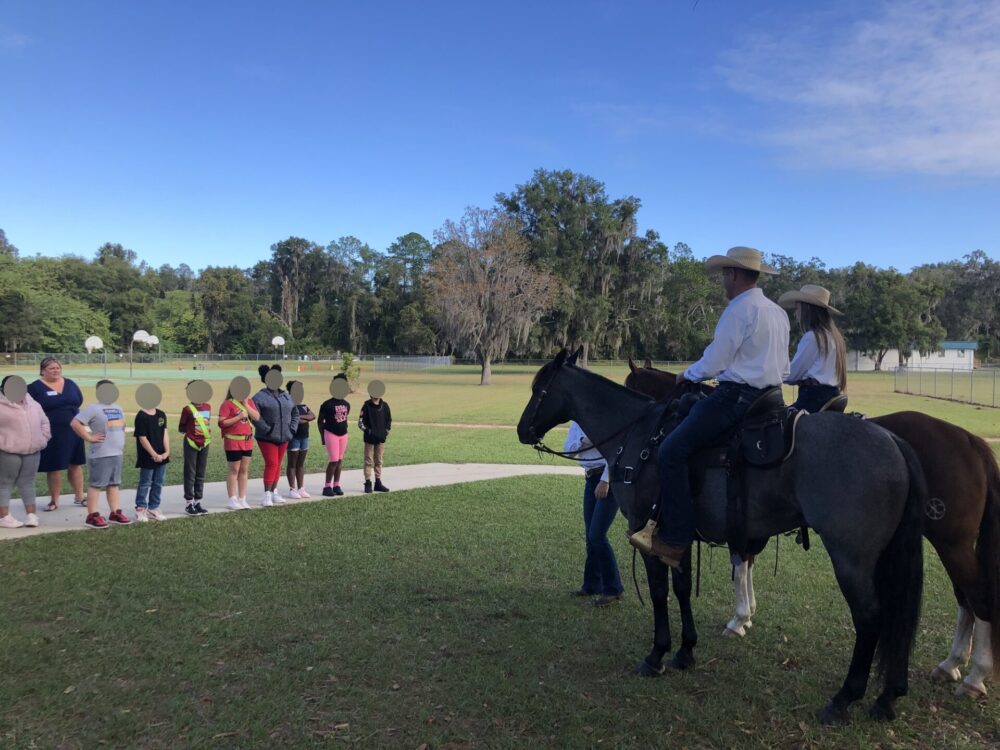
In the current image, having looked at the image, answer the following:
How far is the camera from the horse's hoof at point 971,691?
13.6ft

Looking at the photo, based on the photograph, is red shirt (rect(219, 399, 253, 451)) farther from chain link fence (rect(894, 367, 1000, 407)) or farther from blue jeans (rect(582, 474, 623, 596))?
chain link fence (rect(894, 367, 1000, 407))

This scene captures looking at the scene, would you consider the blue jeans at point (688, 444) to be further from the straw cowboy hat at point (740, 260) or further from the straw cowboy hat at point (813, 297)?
the straw cowboy hat at point (813, 297)

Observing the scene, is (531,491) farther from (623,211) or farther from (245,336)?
(245,336)

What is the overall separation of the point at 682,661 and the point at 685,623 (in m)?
0.26

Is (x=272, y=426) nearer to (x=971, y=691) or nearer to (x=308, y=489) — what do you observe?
(x=308, y=489)

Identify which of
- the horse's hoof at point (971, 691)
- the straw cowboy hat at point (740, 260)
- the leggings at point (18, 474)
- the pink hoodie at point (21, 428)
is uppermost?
the straw cowboy hat at point (740, 260)

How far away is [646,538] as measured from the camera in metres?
4.33

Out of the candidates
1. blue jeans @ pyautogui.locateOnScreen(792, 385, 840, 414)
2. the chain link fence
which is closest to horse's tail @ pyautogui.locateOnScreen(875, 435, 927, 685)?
blue jeans @ pyautogui.locateOnScreen(792, 385, 840, 414)

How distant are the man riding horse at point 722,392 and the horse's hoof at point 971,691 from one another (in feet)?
6.45

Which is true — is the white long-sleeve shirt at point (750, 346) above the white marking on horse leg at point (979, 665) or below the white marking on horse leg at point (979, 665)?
above

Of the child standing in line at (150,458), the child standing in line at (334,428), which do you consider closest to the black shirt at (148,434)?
the child standing in line at (150,458)

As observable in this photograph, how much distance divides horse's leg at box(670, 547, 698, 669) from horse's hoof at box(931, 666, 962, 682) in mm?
1594

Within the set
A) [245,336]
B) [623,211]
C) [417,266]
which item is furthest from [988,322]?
[245,336]

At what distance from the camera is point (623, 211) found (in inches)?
2409
